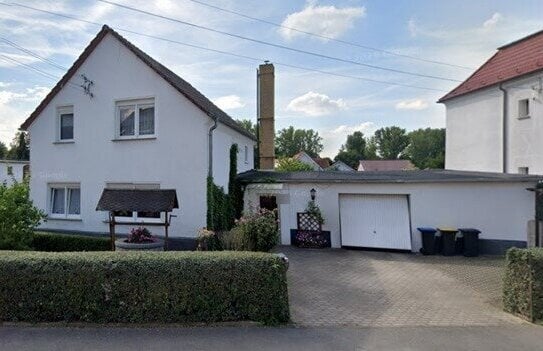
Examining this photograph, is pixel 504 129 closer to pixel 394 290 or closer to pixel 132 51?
pixel 394 290

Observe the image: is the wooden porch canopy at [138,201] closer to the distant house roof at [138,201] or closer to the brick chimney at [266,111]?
the distant house roof at [138,201]

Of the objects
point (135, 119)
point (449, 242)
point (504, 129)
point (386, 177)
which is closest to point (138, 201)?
point (135, 119)

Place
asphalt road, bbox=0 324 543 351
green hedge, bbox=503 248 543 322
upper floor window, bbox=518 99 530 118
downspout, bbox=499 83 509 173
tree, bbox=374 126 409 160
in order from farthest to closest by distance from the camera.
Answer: tree, bbox=374 126 409 160 < downspout, bbox=499 83 509 173 < upper floor window, bbox=518 99 530 118 < green hedge, bbox=503 248 543 322 < asphalt road, bbox=0 324 543 351

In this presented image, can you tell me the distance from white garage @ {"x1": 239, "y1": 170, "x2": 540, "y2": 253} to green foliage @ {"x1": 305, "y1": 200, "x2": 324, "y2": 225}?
0.72ft

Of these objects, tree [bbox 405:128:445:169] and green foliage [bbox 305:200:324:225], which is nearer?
green foliage [bbox 305:200:324:225]

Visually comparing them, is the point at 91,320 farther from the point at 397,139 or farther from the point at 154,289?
the point at 397,139

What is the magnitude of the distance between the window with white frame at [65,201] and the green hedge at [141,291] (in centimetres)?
817

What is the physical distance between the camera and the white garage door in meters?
12.6

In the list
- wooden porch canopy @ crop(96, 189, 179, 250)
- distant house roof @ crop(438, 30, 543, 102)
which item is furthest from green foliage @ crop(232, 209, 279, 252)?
distant house roof @ crop(438, 30, 543, 102)

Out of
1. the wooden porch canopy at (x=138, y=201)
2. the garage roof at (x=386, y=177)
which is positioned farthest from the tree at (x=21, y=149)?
the wooden porch canopy at (x=138, y=201)

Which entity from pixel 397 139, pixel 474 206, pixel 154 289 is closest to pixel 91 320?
pixel 154 289

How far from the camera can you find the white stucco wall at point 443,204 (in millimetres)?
11906

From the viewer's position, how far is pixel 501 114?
17250 millimetres

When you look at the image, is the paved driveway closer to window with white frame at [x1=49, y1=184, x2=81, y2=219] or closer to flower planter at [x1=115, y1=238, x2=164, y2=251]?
flower planter at [x1=115, y1=238, x2=164, y2=251]
